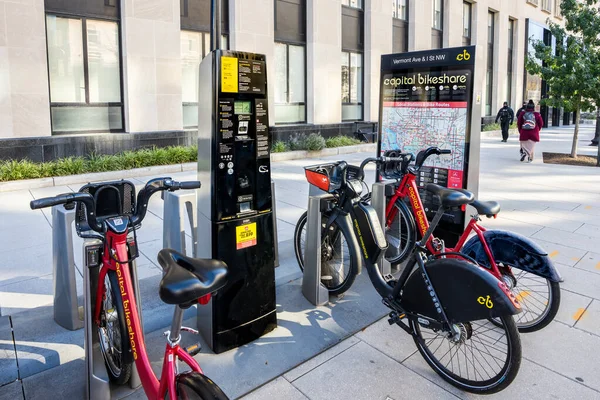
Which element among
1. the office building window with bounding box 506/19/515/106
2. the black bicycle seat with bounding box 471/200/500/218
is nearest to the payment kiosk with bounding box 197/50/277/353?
the black bicycle seat with bounding box 471/200/500/218

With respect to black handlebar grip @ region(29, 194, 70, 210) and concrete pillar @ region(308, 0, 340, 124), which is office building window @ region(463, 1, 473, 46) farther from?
black handlebar grip @ region(29, 194, 70, 210)

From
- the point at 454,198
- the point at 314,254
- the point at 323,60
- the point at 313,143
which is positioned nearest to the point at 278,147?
the point at 313,143

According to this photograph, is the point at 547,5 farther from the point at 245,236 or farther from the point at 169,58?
the point at 245,236

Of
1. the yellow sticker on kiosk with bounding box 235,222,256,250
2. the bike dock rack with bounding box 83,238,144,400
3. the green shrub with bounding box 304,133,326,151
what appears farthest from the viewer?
the green shrub with bounding box 304,133,326,151

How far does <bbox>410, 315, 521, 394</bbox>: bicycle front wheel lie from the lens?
2.81 metres

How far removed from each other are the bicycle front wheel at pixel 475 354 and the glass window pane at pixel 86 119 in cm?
1101

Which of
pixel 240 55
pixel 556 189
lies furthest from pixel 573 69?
pixel 240 55

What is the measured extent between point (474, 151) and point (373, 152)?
12301 mm

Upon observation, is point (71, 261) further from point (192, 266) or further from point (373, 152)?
point (373, 152)

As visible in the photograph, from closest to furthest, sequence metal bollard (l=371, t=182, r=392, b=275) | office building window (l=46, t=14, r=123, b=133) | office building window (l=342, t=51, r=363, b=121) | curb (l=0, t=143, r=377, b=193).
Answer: metal bollard (l=371, t=182, r=392, b=275) < curb (l=0, t=143, r=377, b=193) < office building window (l=46, t=14, r=123, b=133) < office building window (l=342, t=51, r=363, b=121)

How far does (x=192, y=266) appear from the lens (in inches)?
81.5

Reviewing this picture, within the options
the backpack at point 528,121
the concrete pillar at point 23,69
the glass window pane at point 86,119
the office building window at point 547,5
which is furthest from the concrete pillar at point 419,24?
the office building window at point 547,5

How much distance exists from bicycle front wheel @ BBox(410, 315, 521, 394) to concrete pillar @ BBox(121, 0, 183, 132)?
11.1 m

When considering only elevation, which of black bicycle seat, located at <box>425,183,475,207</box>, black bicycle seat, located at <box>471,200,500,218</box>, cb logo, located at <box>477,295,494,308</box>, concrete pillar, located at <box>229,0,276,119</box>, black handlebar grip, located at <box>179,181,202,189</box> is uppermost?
concrete pillar, located at <box>229,0,276,119</box>
